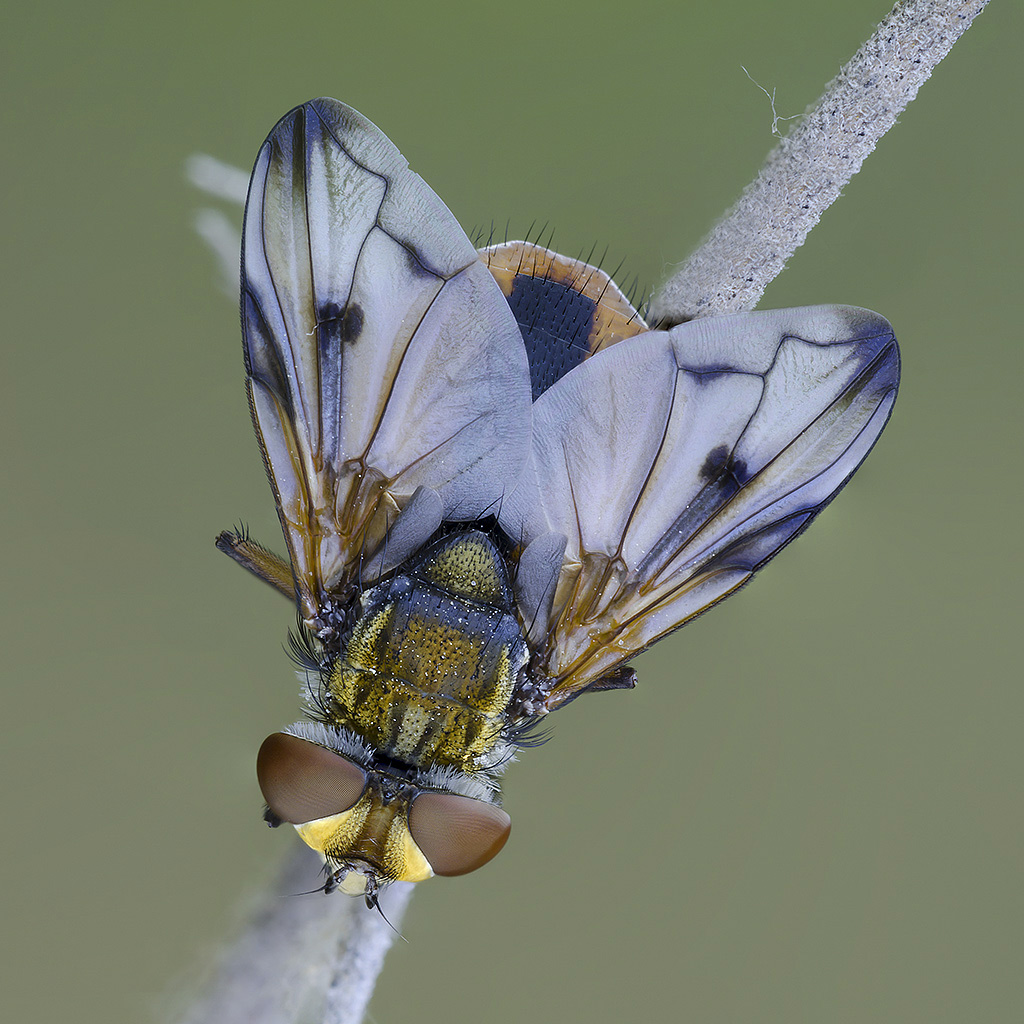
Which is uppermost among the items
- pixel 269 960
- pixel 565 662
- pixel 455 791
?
pixel 565 662

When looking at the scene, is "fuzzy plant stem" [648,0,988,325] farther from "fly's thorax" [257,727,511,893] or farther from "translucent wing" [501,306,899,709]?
"fly's thorax" [257,727,511,893]

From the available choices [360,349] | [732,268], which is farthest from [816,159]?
[360,349]

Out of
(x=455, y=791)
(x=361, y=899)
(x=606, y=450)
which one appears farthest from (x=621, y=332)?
(x=361, y=899)

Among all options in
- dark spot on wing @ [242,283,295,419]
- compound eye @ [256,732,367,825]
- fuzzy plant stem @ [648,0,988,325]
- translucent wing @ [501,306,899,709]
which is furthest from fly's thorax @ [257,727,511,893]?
fuzzy plant stem @ [648,0,988,325]

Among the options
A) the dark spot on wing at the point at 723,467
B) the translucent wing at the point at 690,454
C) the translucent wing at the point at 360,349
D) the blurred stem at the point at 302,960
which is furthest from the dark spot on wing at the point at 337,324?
the blurred stem at the point at 302,960

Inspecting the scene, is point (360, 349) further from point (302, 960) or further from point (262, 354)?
point (302, 960)

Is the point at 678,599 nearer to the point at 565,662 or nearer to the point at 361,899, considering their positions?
the point at 565,662
